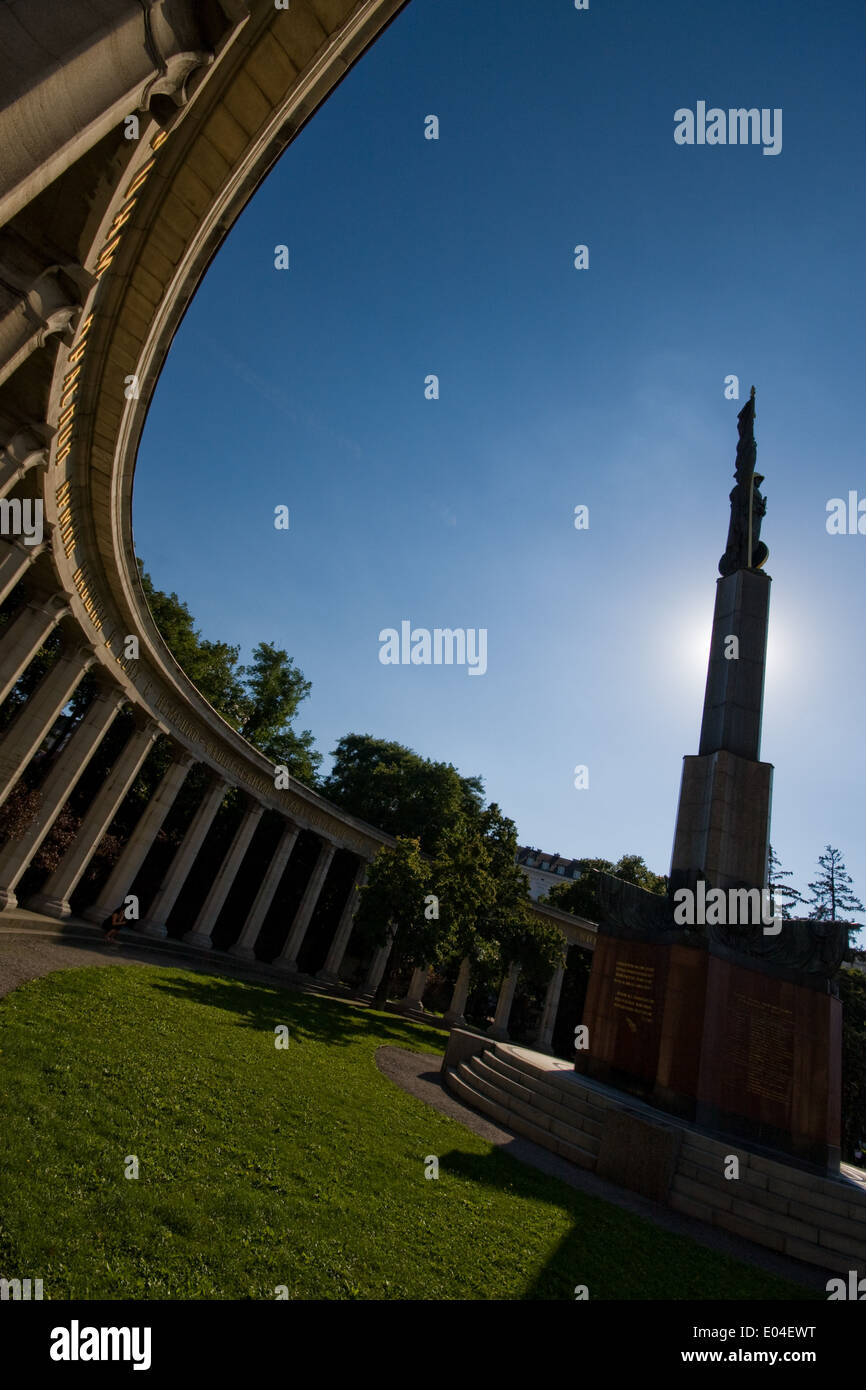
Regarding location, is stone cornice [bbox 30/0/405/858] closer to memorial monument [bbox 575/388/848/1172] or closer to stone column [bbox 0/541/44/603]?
stone column [bbox 0/541/44/603]

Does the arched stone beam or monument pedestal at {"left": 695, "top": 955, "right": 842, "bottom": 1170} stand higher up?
the arched stone beam

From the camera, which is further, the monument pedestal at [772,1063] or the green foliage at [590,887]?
the green foliage at [590,887]

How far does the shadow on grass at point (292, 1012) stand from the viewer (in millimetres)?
18250

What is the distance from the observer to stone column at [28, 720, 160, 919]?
2498cm

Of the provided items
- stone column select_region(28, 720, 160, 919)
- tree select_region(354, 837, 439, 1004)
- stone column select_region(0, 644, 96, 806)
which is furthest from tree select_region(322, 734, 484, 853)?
stone column select_region(0, 644, 96, 806)

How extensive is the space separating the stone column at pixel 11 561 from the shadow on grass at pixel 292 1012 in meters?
11.7

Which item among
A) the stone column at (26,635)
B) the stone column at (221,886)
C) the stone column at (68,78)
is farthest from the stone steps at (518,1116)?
the stone column at (221,886)

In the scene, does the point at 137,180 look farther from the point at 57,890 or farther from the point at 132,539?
the point at 57,890

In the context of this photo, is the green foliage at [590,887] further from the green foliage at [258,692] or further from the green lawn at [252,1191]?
the green lawn at [252,1191]

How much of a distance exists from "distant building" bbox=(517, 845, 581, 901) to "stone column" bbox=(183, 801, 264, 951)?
3346 inches

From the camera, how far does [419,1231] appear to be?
760 cm

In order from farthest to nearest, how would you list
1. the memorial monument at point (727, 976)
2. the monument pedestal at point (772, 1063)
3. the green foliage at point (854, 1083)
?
the green foliage at point (854, 1083) < the memorial monument at point (727, 976) < the monument pedestal at point (772, 1063)

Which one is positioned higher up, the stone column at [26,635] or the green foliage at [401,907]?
the stone column at [26,635]

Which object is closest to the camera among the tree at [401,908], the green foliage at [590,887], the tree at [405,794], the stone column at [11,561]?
the stone column at [11,561]
